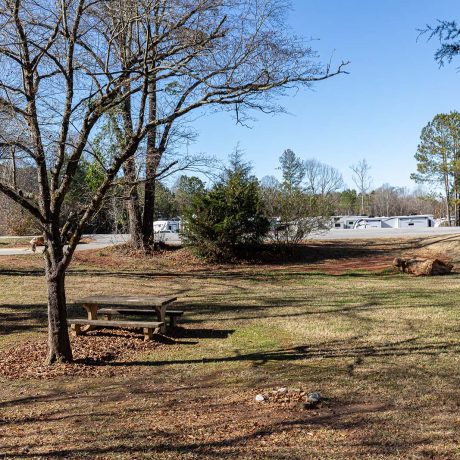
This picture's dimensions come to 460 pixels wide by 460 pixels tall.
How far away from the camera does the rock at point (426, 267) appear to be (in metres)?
16.4

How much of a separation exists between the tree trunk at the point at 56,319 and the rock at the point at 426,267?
12.5m

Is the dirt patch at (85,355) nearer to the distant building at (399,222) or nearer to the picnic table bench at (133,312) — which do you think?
the picnic table bench at (133,312)

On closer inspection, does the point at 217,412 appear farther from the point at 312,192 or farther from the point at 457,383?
the point at 312,192

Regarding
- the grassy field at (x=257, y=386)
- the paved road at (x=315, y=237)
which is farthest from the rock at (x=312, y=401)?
the paved road at (x=315, y=237)

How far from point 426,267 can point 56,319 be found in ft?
41.7

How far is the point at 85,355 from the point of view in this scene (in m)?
7.42

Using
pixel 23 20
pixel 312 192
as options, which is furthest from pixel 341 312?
pixel 312 192

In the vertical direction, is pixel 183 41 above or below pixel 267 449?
above

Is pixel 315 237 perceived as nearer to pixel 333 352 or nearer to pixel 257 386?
pixel 333 352

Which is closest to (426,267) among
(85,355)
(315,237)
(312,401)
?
(85,355)

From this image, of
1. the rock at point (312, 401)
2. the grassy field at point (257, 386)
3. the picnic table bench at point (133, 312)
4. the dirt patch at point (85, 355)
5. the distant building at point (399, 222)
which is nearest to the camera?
the grassy field at point (257, 386)

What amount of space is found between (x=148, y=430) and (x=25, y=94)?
4.26m

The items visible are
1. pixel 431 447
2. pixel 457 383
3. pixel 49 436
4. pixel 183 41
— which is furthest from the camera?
pixel 183 41

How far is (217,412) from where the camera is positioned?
4902 mm
